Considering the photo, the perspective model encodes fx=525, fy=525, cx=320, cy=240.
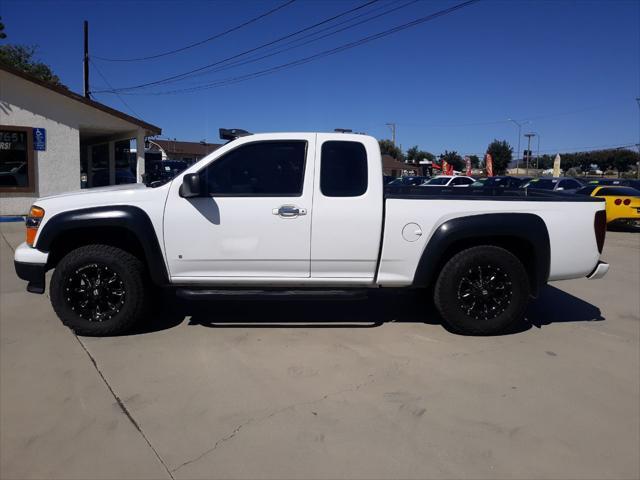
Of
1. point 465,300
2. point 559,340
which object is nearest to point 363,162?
point 465,300

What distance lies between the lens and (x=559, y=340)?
202 inches

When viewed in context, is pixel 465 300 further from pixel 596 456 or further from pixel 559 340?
pixel 596 456

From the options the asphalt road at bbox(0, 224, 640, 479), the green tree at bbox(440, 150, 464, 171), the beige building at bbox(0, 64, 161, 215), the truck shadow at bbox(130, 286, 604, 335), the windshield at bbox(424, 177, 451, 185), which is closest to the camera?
the asphalt road at bbox(0, 224, 640, 479)

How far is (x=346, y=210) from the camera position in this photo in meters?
4.81

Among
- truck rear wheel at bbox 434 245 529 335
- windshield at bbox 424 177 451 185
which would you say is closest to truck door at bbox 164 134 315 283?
truck rear wheel at bbox 434 245 529 335

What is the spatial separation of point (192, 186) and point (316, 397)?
211cm

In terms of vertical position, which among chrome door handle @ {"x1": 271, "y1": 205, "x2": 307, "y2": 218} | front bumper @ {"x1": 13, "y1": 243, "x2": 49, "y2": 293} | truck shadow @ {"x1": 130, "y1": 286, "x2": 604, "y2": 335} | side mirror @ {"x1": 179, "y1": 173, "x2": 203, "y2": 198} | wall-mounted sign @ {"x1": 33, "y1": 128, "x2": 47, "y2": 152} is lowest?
truck shadow @ {"x1": 130, "y1": 286, "x2": 604, "y2": 335}

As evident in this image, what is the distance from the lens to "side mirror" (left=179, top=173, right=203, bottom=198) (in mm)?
4598

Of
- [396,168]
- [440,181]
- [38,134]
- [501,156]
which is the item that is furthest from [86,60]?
[501,156]

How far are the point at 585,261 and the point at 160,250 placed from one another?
13.3 ft

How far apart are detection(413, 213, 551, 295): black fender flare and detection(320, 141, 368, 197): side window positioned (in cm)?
85

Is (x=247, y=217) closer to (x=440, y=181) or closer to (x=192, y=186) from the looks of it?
(x=192, y=186)

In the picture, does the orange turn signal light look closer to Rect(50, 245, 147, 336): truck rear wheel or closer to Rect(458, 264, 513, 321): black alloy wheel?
Rect(50, 245, 147, 336): truck rear wheel

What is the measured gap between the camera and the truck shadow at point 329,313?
5406 millimetres
